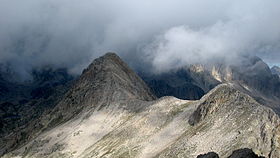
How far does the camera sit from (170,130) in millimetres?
127438

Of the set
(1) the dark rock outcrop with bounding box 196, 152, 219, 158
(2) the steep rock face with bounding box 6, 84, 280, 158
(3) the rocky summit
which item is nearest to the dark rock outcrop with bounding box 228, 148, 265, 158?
(3) the rocky summit

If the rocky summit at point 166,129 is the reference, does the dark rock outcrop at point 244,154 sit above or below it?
below

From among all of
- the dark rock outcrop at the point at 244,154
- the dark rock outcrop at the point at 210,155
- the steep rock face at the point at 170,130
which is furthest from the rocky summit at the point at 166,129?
the dark rock outcrop at the point at 244,154

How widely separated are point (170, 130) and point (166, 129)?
9.31ft

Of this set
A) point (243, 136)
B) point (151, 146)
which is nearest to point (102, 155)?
point (151, 146)

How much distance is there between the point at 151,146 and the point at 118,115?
2088 inches

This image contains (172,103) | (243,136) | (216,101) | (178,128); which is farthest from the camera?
(172,103)

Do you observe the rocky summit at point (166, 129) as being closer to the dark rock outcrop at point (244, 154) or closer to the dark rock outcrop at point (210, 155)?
the dark rock outcrop at point (210, 155)

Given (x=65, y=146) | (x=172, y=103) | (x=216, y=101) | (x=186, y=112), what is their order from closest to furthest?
(x=216, y=101) → (x=186, y=112) → (x=172, y=103) → (x=65, y=146)

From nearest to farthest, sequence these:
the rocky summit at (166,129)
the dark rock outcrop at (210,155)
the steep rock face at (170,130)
A: 1. the dark rock outcrop at (210,155)
2. the rocky summit at (166,129)
3. the steep rock face at (170,130)

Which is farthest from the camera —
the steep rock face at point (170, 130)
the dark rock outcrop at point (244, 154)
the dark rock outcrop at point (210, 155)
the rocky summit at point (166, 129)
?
the steep rock face at point (170, 130)

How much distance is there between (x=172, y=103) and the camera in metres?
154

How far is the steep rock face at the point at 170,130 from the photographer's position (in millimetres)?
89188

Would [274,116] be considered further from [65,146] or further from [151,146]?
[65,146]
